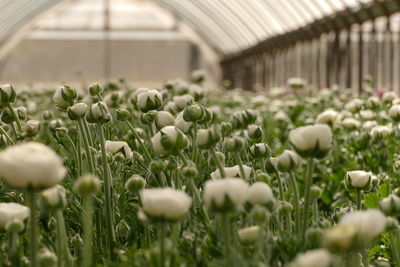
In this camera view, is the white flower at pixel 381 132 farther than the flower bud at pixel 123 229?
Yes

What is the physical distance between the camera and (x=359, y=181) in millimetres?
1692

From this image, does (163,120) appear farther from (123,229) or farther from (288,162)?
(288,162)

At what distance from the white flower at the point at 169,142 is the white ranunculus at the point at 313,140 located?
0.26 meters

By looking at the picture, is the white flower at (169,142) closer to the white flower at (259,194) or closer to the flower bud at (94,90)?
the white flower at (259,194)

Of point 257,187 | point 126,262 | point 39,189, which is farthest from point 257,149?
point 39,189

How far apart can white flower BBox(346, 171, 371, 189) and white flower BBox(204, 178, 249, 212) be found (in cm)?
73

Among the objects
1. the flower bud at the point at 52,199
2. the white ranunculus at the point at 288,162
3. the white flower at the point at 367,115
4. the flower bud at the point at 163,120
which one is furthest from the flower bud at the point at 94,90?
the white flower at the point at 367,115

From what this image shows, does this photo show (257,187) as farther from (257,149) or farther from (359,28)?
(359,28)

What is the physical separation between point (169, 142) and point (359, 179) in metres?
0.52

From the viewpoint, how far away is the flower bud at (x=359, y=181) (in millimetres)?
1688

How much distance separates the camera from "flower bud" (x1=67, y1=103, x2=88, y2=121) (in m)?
1.84

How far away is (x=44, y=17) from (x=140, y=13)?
3831 mm

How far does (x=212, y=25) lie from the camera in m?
26.7

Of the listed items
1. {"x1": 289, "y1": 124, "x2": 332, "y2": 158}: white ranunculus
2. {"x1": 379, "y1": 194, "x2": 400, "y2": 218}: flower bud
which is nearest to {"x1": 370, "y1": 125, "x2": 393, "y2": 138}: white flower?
{"x1": 379, "y1": 194, "x2": 400, "y2": 218}: flower bud
